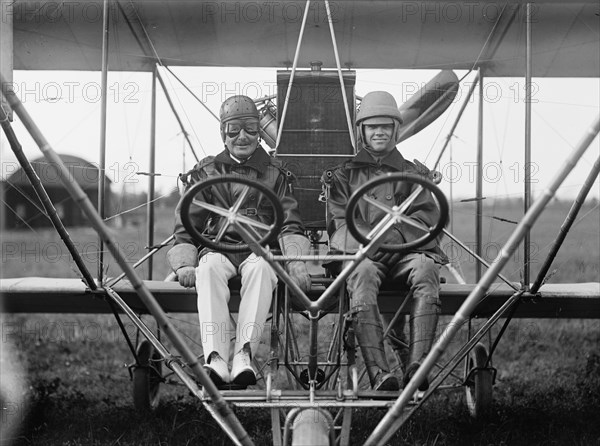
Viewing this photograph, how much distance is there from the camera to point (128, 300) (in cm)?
603

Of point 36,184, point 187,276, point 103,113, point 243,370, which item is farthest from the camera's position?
point 103,113

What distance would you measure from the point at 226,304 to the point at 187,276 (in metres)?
0.38

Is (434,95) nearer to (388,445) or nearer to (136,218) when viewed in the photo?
(388,445)

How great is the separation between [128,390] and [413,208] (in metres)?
3.64

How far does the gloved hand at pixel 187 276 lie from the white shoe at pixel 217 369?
2.18 ft

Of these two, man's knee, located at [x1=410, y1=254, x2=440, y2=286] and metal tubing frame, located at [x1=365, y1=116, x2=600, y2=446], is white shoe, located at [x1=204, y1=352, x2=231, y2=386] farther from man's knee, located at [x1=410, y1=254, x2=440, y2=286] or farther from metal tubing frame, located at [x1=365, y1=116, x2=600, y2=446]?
man's knee, located at [x1=410, y1=254, x2=440, y2=286]

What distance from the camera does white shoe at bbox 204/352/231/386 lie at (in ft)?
14.3

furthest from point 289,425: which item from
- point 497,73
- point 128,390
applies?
point 497,73

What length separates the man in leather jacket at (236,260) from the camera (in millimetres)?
4500

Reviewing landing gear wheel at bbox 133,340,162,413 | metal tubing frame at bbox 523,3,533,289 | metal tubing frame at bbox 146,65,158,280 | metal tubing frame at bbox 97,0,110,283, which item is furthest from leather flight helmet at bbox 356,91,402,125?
metal tubing frame at bbox 146,65,158,280

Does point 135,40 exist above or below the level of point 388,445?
above

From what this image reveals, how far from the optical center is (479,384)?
20.9ft

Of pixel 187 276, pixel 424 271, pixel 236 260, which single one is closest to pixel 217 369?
pixel 187 276

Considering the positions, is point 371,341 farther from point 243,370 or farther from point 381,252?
point 243,370
